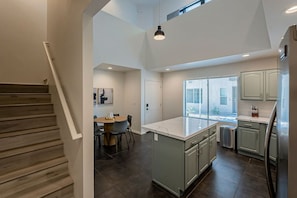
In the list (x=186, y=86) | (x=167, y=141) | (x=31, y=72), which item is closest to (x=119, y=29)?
(x=31, y=72)

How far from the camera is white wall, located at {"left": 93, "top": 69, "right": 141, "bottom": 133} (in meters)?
5.52

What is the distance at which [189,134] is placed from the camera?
6.91 ft

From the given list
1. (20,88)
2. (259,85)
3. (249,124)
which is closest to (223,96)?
(259,85)

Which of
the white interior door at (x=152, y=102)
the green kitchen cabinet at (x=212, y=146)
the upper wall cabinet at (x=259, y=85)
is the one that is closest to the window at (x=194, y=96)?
the white interior door at (x=152, y=102)

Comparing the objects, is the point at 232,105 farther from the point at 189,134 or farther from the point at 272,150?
the point at 189,134

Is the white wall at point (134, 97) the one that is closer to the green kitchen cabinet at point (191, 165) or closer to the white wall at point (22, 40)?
the white wall at point (22, 40)

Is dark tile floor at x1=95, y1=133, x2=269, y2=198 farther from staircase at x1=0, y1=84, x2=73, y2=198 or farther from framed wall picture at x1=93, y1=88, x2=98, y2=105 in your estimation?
framed wall picture at x1=93, y1=88, x2=98, y2=105

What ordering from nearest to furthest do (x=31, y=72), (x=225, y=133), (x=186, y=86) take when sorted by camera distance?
(x=31, y=72), (x=225, y=133), (x=186, y=86)

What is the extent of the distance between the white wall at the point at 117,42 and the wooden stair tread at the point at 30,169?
3027 millimetres

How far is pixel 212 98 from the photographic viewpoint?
5098 millimetres

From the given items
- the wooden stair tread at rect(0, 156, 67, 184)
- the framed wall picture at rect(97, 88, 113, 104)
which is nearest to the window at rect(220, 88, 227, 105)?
the framed wall picture at rect(97, 88, 113, 104)

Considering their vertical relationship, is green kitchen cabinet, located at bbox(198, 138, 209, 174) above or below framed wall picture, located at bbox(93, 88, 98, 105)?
below

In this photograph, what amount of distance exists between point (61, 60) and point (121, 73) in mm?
3881

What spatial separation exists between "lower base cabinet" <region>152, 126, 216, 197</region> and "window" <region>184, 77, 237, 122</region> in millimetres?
2667
